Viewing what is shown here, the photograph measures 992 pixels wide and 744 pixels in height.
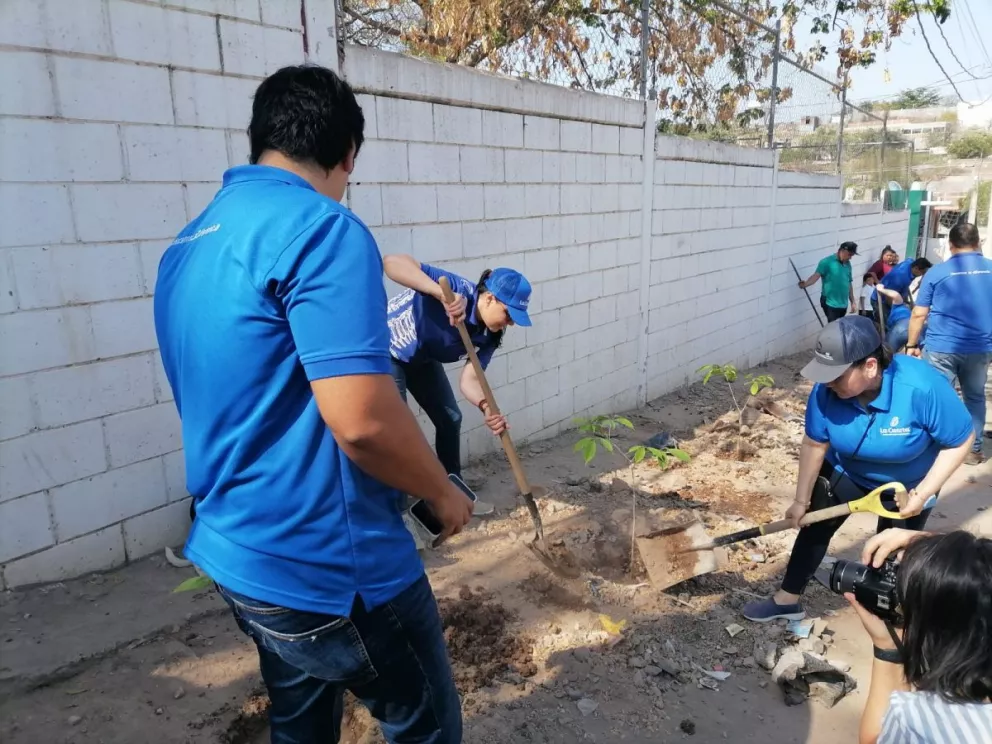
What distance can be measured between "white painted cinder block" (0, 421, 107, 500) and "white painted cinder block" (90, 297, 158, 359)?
31 cm

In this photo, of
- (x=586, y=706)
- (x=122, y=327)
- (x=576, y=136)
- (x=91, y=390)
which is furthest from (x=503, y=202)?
(x=586, y=706)

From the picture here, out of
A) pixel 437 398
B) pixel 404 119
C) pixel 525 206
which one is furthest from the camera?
pixel 525 206

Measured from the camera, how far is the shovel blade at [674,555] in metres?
3.28

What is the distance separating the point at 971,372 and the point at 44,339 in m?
5.88

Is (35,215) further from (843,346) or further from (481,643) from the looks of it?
(843,346)

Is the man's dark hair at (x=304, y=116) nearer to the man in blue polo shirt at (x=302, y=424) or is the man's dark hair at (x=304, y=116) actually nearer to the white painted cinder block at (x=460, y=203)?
the man in blue polo shirt at (x=302, y=424)

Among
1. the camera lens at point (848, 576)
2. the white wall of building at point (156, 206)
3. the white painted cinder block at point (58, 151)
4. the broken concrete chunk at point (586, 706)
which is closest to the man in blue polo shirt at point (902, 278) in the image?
the white wall of building at point (156, 206)

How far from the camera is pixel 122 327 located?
9.43 ft

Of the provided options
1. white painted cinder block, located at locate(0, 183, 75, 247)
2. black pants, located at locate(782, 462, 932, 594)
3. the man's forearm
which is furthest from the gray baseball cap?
white painted cinder block, located at locate(0, 183, 75, 247)

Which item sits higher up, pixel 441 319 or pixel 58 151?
pixel 58 151

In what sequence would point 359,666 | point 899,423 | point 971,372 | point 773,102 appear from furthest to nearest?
point 773,102 → point 971,372 → point 899,423 → point 359,666

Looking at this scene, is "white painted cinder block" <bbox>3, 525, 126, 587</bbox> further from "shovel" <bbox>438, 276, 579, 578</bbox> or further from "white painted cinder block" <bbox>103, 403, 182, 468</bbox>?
"shovel" <bbox>438, 276, 579, 578</bbox>

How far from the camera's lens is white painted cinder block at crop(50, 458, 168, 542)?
9.10 ft

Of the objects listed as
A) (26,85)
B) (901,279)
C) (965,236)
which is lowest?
(901,279)
